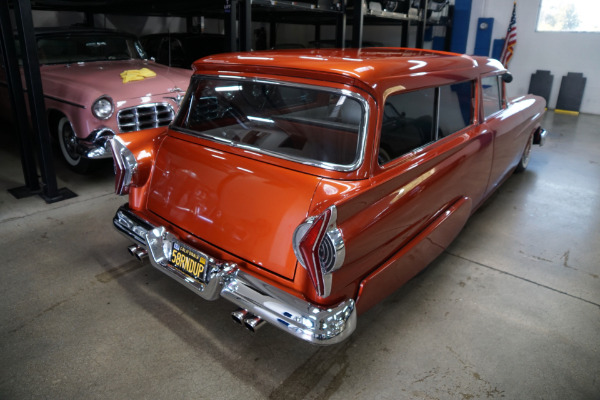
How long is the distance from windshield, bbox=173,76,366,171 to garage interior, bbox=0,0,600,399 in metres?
0.96

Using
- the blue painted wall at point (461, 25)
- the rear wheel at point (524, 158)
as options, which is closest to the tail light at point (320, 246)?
the rear wheel at point (524, 158)

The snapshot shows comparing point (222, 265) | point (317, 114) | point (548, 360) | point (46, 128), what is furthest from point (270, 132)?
point (46, 128)

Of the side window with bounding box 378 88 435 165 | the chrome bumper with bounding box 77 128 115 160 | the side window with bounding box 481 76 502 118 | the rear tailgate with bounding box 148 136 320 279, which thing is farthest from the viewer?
the chrome bumper with bounding box 77 128 115 160

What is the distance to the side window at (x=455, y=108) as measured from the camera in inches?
100

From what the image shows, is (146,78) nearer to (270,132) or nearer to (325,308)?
(270,132)

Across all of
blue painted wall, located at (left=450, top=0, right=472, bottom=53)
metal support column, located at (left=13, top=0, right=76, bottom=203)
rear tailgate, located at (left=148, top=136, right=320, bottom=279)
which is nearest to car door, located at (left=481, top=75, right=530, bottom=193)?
rear tailgate, located at (left=148, top=136, right=320, bottom=279)

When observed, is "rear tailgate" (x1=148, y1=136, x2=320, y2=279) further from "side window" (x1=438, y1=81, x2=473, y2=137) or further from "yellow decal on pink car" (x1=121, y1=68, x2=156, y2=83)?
"yellow decal on pink car" (x1=121, y1=68, x2=156, y2=83)

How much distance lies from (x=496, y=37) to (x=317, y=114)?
9511mm

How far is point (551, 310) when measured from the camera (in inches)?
97.8

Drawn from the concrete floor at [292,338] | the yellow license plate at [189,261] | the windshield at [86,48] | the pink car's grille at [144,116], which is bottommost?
the concrete floor at [292,338]

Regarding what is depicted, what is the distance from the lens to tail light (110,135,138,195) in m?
2.40

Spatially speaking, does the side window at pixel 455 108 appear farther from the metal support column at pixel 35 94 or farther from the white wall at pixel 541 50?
the white wall at pixel 541 50

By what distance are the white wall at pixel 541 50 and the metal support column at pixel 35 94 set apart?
957cm

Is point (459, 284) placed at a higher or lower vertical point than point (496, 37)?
lower
